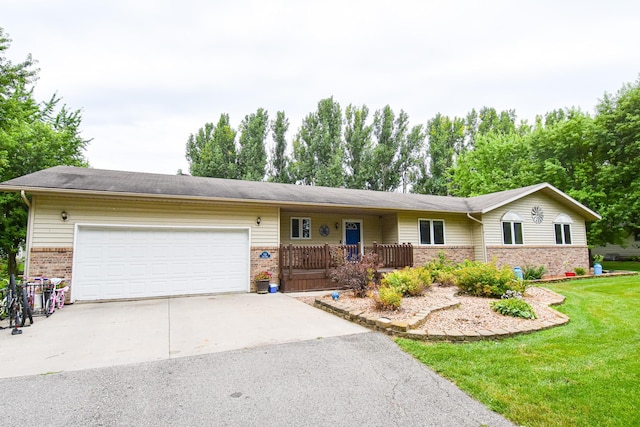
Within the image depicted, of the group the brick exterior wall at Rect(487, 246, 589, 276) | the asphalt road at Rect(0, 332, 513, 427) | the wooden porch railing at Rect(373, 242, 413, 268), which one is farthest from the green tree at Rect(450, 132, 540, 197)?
the asphalt road at Rect(0, 332, 513, 427)

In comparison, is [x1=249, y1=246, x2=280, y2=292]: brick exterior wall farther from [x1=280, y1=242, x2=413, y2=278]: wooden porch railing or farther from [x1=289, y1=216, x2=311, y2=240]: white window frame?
[x1=289, y1=216, x2=311, y2=240]: white window frame

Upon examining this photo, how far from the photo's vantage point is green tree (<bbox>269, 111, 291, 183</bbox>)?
2619 centimetres

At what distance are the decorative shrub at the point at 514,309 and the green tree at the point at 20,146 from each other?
14.0 m

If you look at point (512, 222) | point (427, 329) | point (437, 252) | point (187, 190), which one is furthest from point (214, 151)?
point (427, 329)

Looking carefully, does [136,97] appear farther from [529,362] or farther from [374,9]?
[529,362]

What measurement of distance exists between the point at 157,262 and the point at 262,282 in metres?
2.92

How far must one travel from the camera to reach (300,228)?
507 inches

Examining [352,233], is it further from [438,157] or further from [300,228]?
[438,157]

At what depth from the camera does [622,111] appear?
53.9 feet

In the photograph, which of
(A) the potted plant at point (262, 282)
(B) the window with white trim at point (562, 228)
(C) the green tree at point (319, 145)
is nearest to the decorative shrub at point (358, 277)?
(A) the potted plant at point (262, 282)

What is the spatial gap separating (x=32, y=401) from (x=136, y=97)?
1560 cm

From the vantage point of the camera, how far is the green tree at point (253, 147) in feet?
81.7

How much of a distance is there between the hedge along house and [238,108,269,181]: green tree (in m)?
12.3

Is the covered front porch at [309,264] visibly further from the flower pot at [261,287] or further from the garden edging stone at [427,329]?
the garden edging stone at [427,329]
